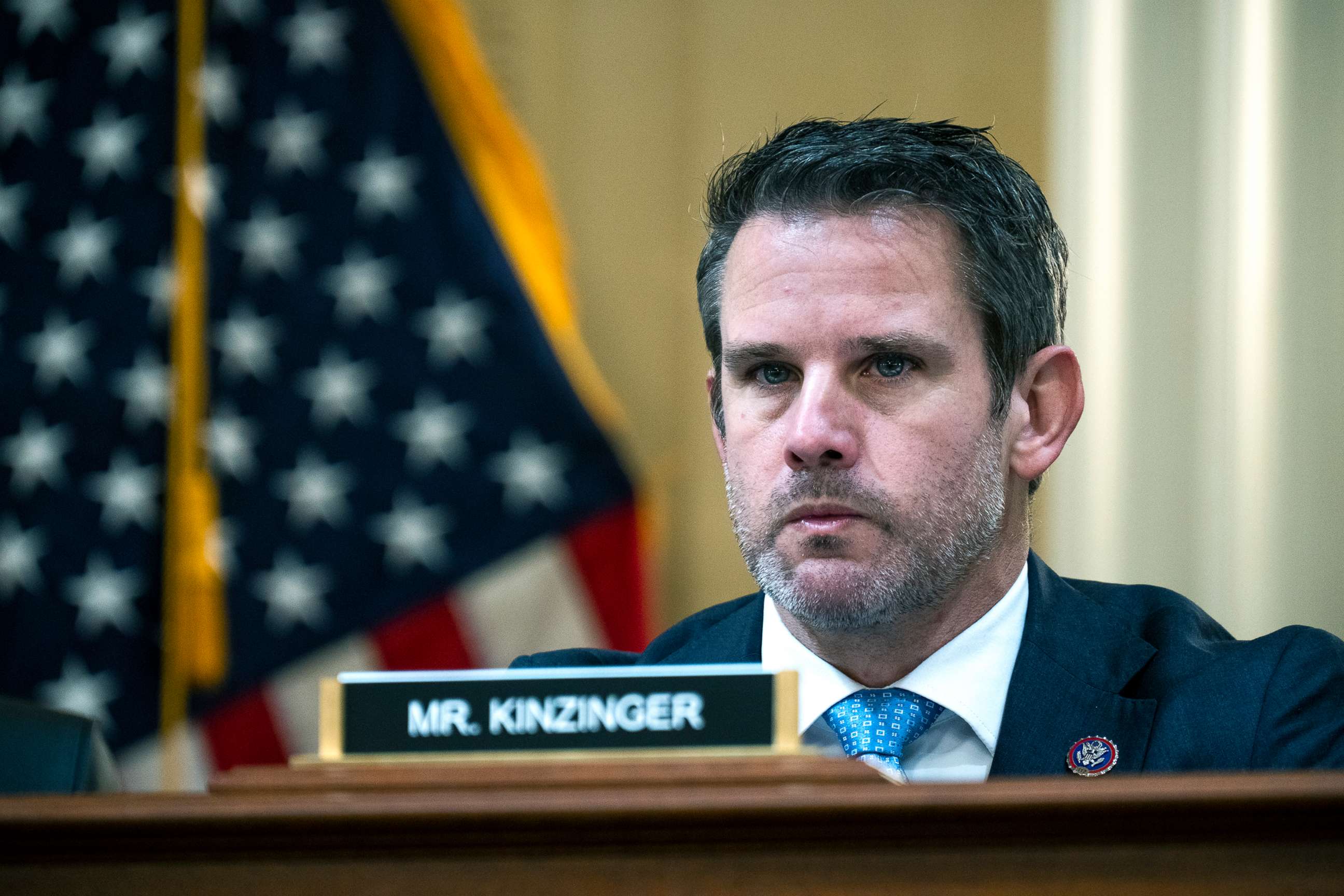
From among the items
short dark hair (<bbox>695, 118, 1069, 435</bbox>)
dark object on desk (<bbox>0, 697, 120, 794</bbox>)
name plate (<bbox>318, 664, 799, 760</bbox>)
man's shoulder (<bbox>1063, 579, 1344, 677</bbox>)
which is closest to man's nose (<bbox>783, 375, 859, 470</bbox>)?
short dark hair (<bbox>695, 118, 1069, 435</bbox>)

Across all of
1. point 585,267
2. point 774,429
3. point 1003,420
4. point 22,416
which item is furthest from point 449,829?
point 22,416

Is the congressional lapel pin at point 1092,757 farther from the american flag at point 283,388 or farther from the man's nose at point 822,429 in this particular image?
the american flag at point 283,388

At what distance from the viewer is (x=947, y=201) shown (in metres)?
1.93

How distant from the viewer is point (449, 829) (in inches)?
37.3

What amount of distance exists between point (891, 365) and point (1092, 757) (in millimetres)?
544

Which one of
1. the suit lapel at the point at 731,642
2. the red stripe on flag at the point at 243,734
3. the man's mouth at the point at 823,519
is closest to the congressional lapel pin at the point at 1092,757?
the man's mouth at the point at 823,519

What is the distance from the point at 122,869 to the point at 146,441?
2.76 m

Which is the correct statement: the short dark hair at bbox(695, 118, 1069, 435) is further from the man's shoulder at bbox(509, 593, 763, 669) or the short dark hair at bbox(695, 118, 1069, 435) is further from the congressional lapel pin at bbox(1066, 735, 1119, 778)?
the congressional lapel pin at bbox(1066, 735, 1119, 778)

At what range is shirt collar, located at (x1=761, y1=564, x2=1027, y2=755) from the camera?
1.79 m

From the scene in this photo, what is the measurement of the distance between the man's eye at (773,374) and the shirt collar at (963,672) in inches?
14.0

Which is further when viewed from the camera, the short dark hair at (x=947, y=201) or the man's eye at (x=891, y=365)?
the short dark hair at (x=947, y=201)

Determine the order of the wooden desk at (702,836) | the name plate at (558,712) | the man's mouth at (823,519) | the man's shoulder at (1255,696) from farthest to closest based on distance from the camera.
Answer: the man's mouth at (823,519), the man's shoulder at (1255,696), the name plate at (558,712), the wooden desk at (702,836)

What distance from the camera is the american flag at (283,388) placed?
3441 millimetres

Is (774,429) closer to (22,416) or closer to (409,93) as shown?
(409,93)
